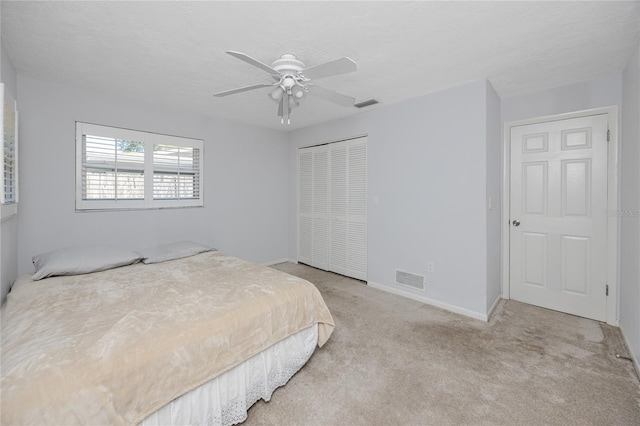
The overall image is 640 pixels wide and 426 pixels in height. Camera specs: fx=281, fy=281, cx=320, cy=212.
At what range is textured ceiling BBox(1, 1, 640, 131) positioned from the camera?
173 centimetres

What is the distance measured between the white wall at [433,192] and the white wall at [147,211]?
1748mm

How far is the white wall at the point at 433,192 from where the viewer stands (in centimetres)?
289

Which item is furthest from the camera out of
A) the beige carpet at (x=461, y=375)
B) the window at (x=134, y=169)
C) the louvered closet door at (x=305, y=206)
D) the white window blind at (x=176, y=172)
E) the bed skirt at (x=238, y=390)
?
the louvered closet door at (x=305, y=206)

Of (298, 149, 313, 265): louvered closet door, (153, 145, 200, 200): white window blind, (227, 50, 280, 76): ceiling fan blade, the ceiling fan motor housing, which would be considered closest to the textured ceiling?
the ceiling fan motor housing

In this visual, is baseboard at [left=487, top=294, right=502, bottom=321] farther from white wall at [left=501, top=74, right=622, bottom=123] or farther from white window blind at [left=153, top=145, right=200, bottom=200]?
white window blind at [left=153, top=145, right=200, bottom=200]

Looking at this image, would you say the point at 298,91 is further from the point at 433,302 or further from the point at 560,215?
the point at 560,215

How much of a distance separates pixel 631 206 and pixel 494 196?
103 cm

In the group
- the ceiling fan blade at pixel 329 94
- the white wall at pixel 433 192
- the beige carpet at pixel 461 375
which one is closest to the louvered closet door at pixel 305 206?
the white wall at pixel 433 192

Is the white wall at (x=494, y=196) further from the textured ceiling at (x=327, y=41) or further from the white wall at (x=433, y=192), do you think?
the textured ceiling at (x=327, y=41)

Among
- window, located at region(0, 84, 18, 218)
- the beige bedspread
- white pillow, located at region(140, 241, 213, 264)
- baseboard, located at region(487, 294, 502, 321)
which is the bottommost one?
baseboard, located at region(487, 294, 502, 321)

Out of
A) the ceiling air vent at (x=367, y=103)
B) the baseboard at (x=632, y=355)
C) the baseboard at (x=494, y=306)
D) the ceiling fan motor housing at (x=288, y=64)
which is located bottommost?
the baseboard at (x=632, y=355)

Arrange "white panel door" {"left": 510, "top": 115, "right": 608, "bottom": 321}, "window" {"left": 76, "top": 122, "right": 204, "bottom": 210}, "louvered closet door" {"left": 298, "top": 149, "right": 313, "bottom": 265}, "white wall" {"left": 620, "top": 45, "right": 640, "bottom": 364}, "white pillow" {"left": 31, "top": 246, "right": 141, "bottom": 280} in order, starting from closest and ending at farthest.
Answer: "white wall" {"left": 620, "top": 45, "right": 640, "bottom": 364}
"white pillow" {"left": 31, "top": 246, "right": 141, "bottom": 280}
"white panel door" {"left": 510, "top": 115, "right": 608, "bottom": 321}
"window" {"left": 76, "top": 122, "right": 204, "bottom": 210}
"louvered closet door" {"left": 298, "top": 149, "right": 313, "bottom": 265}

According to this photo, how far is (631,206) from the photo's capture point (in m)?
2.31

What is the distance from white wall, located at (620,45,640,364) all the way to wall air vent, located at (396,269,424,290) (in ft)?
5.58
